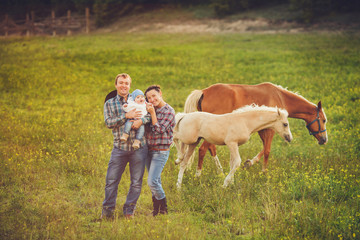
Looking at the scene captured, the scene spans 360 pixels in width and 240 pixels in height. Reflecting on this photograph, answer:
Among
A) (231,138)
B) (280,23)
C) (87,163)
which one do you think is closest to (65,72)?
(87,163)

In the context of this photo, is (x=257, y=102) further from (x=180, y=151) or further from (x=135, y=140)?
(x=135, y=140)

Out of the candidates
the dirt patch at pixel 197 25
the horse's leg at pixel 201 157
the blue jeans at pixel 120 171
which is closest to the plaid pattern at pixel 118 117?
the blue jeans at pixel 120 171

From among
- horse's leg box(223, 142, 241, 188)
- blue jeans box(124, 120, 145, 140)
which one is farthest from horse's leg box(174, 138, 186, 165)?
blue jeans box(124, 120, 145, 140)

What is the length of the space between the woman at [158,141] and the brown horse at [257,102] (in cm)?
301

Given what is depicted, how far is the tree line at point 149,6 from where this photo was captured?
1519 inches

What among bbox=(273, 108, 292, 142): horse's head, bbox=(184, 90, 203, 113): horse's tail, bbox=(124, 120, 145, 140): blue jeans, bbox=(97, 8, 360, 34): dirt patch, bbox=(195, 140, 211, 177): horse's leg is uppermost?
bbox=(97, 8, 360, 34): dirt patch

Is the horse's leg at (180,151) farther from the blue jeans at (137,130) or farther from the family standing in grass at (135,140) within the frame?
the blue jeans at (137,130)

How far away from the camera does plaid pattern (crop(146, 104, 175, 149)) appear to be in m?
5.54

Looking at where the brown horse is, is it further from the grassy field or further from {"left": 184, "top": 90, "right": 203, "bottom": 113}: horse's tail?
the grassy field

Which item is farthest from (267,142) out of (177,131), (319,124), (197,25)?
(197,25)

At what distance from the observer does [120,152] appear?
17.8 feet

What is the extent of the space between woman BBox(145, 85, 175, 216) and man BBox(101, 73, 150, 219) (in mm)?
153

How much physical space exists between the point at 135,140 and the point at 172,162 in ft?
11.1

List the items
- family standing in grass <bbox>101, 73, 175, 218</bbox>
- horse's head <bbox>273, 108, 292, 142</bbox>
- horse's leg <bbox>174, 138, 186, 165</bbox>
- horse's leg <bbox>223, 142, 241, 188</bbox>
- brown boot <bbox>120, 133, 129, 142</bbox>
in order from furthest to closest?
horse's leg <bbox>174, 138, 186, 165</bbox> < horse's head <bbox>273, 108, 292, 142</bbox> < horse's leg <bbox>223, 142, 241, 188</bbox> < family standing in grass <bbox>101, 73, 175, 218</bbox> < brown boot <bbox>120, 133, 129, 142</bbox>
